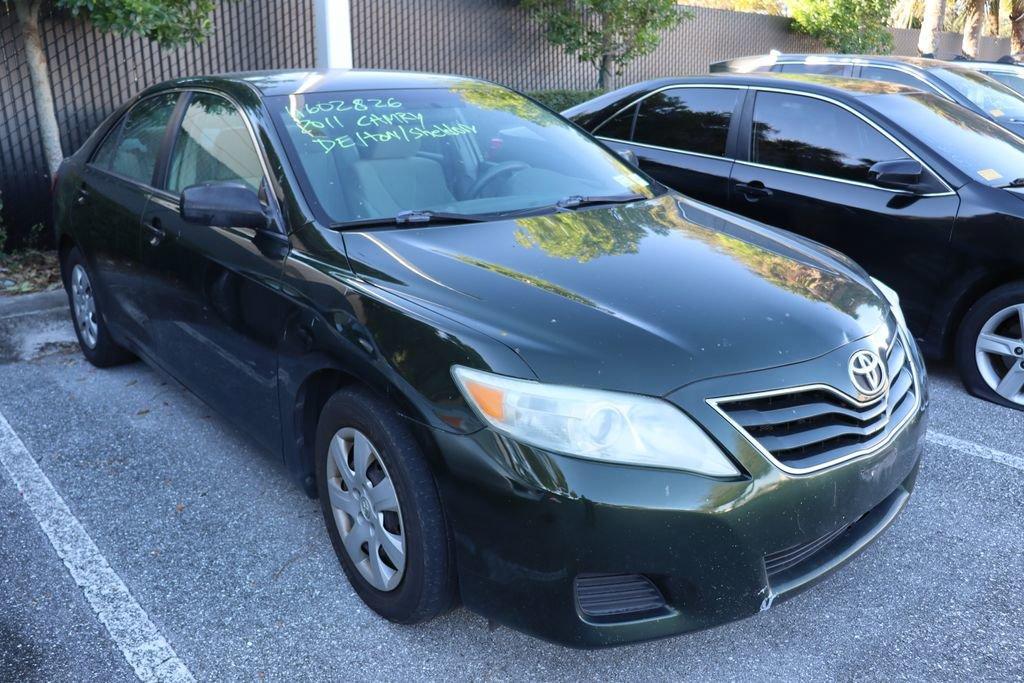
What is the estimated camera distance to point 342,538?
2939 mm

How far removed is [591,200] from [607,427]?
1.47 metres

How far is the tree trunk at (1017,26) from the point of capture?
2058 cm

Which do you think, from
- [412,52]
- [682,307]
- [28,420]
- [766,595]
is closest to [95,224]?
[28,420]

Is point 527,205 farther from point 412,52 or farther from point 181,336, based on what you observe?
point 412,52

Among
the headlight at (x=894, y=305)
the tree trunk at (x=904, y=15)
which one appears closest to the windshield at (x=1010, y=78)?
the headlight at (x=894, y=305)

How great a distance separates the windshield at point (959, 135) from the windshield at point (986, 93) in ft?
6.54

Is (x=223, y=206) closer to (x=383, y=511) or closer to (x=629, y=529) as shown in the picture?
Result: (x=383, y=511)

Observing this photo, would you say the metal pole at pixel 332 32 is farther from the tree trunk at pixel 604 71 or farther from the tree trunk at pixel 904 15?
the tree trunk at pixel 904 15

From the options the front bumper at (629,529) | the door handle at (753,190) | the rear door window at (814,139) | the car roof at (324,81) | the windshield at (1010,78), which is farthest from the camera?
the windshield at (1010,78)

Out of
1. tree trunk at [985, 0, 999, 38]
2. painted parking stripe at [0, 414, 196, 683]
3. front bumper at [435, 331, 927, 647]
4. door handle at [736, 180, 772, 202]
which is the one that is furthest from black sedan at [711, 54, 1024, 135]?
tree trunk at [985, 0, 999, 38]

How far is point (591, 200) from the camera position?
3.56 m

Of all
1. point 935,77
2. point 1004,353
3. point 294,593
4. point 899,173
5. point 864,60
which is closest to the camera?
point 294,593

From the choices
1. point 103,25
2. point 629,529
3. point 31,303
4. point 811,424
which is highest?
point 103,25

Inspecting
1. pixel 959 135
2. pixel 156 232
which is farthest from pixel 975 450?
pixel 156 232
